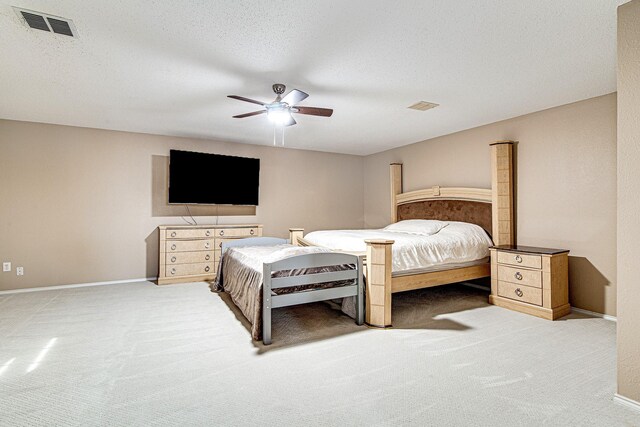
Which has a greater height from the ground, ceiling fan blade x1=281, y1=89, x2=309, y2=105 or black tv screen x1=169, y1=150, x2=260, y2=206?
ceiling fan blade x1=281, y1=89, x2=309, y2=105

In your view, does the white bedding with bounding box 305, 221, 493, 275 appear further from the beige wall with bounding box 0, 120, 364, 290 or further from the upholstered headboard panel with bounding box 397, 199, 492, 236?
the beige wall with bounding box 0, 120, 364, 290

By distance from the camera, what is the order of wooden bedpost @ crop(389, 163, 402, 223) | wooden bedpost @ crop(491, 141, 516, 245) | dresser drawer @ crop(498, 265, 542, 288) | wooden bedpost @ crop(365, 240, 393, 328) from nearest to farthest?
1. wooden bedpost @ crop(365, 240, 393, 328)
2. dresser drawer @ crop(498, 265, 542, 288)
3. wooden bedpost @ crop(491, 141, 516, 245)
4. wooden bedpost @ crop(389, 163, 402, 223)

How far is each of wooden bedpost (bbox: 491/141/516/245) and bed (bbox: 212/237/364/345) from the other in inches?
90.0

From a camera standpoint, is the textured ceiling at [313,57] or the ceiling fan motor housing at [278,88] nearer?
the textured ceiling at [313,57]

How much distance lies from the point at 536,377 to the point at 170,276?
15.5ft

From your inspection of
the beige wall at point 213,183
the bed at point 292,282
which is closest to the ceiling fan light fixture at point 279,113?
the bed at point 292,282

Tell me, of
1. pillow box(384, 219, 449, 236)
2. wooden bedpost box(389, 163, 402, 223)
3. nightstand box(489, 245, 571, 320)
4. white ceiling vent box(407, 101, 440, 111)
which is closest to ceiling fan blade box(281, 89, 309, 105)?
white ceiling vent box(407, 101, 440, 111)

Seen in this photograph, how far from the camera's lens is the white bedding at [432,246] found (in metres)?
3.50

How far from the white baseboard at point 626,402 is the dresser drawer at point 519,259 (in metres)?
1.73

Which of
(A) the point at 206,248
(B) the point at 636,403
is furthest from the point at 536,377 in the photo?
(A) the point at 206,248

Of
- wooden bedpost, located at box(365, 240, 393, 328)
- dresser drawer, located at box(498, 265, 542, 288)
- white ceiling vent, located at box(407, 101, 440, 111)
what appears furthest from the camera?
white ceiling vent, located at box(407, 101, 440, 111)

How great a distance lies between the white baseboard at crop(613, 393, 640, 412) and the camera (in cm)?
180

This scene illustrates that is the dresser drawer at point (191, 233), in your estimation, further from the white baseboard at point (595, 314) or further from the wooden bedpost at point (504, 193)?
the white baseboard at point (595, 314)

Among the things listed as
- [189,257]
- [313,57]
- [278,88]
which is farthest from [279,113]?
[189,257]
